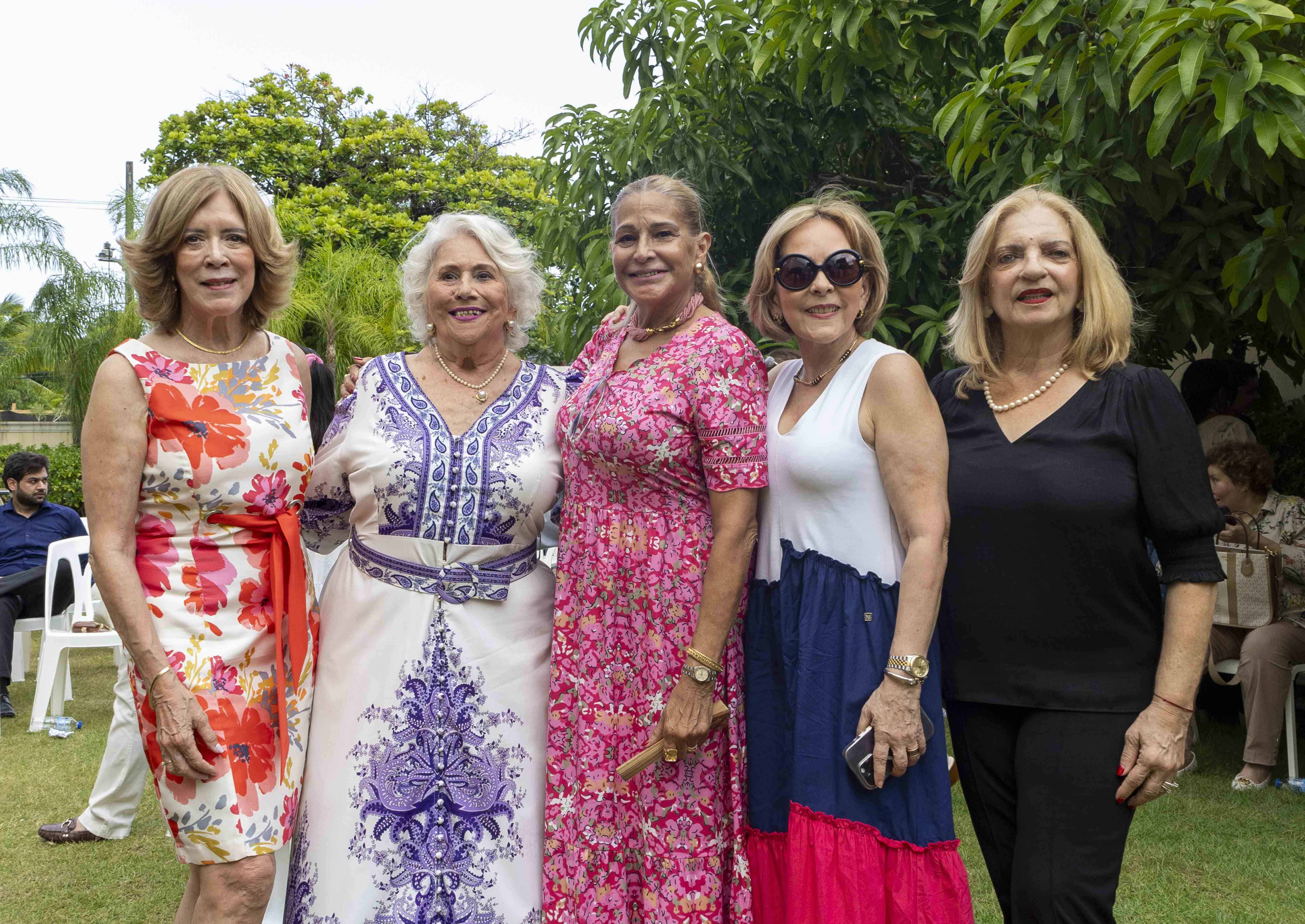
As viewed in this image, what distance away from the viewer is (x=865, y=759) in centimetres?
236

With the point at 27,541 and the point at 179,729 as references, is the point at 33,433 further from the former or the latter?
the point at 179,729

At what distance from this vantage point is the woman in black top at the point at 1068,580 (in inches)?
87.0

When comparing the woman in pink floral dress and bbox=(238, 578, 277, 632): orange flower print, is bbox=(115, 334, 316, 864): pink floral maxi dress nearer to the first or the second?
bbox=(238, 578, 277, 632): orange flower print

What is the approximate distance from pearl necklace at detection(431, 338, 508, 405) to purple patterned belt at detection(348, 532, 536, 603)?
0.46 metres

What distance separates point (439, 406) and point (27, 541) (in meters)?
6.90

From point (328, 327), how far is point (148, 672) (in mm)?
13705

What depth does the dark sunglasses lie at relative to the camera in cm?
259

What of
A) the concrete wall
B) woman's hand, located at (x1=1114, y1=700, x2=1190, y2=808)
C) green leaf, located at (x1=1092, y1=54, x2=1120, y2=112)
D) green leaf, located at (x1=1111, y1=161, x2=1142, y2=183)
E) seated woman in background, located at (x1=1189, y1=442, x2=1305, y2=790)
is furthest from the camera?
the concrete wall

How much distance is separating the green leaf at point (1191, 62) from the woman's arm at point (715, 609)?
1.62 meters

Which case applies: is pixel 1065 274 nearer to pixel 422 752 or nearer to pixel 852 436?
pixel 852 436

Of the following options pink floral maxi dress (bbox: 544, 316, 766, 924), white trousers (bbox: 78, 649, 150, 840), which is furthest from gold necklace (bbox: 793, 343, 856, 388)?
white trousers (bbox: 78, 649, 150, 840)

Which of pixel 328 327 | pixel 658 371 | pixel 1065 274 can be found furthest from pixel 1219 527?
pixel 328 327

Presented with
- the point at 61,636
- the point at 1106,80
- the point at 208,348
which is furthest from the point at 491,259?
the point at 61,636

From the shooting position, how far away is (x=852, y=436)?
8.14 feet
